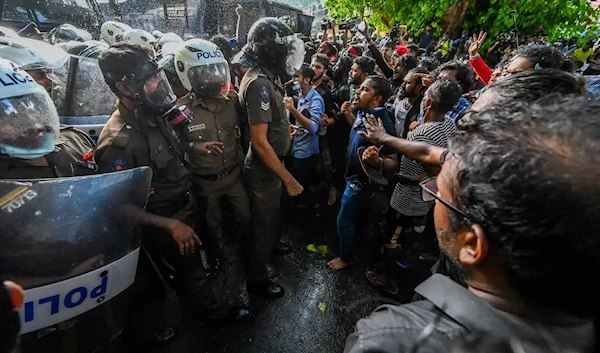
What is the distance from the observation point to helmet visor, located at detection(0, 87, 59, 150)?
142cm

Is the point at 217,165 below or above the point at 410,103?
below

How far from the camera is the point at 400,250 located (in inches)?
114

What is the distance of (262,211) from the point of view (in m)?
2.84

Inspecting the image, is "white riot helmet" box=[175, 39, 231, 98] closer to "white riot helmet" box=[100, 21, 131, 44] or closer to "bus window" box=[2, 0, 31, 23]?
"white riot helmet" box=[100, 21, 131, 44]

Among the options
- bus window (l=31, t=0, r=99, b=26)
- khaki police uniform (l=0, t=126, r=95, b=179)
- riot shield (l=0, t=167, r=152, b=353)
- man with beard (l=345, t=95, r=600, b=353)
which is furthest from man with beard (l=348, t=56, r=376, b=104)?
bus window (l=31, t=0, r=99, b=26)

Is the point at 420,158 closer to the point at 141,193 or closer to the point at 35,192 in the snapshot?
the point at 141,193

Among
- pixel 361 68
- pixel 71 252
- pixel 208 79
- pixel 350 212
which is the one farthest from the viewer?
pixel 361 68

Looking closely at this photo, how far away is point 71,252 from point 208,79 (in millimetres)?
1479

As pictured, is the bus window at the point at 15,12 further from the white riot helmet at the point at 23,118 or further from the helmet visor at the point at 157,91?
the white riot helmet at the point at 23,118

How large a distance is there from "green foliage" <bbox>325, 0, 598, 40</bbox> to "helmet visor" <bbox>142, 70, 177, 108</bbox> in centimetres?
737

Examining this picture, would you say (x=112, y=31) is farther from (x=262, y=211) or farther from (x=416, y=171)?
(x=416, y=171)

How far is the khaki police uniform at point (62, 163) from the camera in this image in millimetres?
1509

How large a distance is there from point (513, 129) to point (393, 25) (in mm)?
10782

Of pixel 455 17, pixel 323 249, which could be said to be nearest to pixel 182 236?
pixel 323 249
